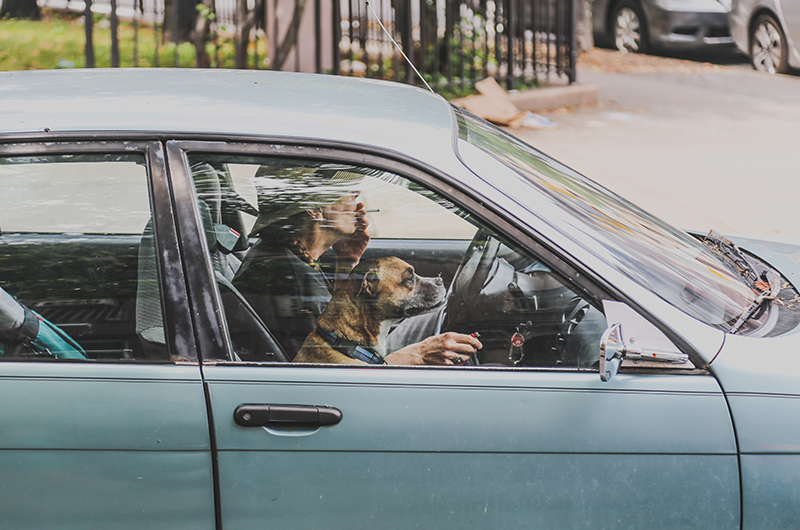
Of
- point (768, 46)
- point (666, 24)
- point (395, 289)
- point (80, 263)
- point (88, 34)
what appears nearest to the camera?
point (80, 263)

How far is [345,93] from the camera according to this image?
2471 mm

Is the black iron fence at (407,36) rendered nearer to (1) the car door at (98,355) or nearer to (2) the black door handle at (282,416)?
(1) the car door at (98,355)

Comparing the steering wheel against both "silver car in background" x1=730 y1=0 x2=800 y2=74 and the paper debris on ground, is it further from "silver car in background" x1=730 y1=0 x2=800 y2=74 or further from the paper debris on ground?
"silver car in background" x1=730 y1=0 x2=800 y2=74

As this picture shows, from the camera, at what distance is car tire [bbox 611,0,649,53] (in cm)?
1515

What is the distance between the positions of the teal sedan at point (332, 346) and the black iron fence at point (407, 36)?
25.0 ft

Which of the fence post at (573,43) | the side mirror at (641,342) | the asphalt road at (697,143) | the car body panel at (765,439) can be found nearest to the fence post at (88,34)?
the asphalt road at (697,143)

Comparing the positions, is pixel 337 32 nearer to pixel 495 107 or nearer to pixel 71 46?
pixel 495 107

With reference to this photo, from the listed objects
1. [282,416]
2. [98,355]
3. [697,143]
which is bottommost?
[697,143]

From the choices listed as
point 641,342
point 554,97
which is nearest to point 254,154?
point 641,342

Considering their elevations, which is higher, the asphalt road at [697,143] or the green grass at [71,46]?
the green grass at [71,46]

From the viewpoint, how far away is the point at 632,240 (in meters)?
2.36

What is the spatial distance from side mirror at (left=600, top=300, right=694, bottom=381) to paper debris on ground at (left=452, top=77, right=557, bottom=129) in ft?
26.6

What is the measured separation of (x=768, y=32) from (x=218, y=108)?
13659 mm

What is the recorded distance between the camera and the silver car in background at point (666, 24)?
14219mm
